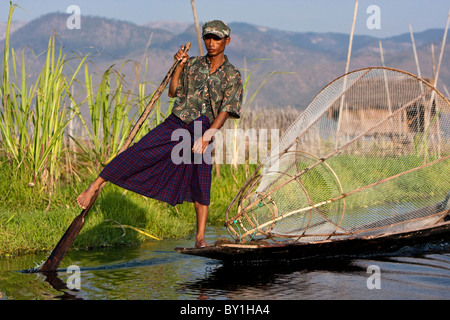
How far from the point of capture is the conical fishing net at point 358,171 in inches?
193

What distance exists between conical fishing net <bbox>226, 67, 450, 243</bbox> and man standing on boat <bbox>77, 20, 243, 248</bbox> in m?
0.48

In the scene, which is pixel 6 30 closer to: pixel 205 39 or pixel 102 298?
pixel 205 39

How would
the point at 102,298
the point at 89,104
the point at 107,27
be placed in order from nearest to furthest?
the point at 102,298, the point at 89,104, the point at 107,27

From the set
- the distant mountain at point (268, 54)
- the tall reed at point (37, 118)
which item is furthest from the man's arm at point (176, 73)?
the distant mountain at point (268, 54)

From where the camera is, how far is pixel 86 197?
14.0 ft

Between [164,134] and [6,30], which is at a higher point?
[6,30]

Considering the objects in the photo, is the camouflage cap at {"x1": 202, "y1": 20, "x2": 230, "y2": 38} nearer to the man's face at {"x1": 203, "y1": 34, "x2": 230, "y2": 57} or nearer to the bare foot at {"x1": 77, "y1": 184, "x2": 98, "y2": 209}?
the man's face at {"x1": 203, "y1": 34, "x2": 230, "y2": 57}

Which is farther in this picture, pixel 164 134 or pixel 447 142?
pixel 447 142

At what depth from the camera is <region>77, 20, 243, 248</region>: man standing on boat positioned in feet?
14.3

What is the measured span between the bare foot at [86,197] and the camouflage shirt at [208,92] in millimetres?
788

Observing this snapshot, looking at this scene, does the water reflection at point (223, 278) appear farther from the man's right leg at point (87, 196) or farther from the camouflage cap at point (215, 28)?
the camouflage cap at point (215, 28)

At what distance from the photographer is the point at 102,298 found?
3.75 meters
